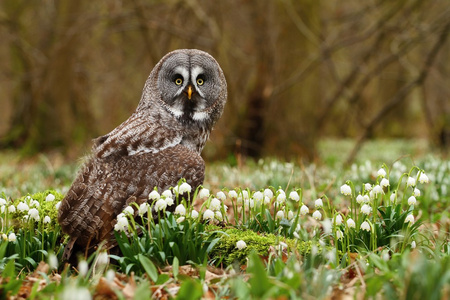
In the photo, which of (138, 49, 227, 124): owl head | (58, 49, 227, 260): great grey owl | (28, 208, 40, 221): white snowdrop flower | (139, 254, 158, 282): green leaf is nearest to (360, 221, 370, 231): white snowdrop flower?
(58, 49, 227, 260): great grey owl

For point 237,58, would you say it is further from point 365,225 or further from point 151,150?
point 365,225

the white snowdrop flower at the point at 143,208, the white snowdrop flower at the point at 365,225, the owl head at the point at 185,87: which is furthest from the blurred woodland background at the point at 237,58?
the white snowdrop flower at the point at 143,208

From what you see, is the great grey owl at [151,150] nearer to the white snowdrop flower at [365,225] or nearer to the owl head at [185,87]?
the owl head at [185,87]

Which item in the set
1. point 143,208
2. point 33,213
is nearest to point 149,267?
Answer: point 143,208

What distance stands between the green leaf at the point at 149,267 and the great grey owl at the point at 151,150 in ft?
2.71

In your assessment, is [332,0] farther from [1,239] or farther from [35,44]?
[1,239]

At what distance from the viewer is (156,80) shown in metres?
5.71

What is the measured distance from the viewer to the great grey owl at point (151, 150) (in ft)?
15.0

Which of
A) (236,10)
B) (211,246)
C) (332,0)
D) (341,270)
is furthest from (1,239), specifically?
(332,0)

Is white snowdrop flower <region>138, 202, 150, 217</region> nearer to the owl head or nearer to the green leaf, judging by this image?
the green leaf

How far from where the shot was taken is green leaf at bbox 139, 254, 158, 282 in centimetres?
356

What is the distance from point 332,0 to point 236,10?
1148cm

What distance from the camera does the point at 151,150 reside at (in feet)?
16.3

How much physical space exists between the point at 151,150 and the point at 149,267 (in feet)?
5.07
